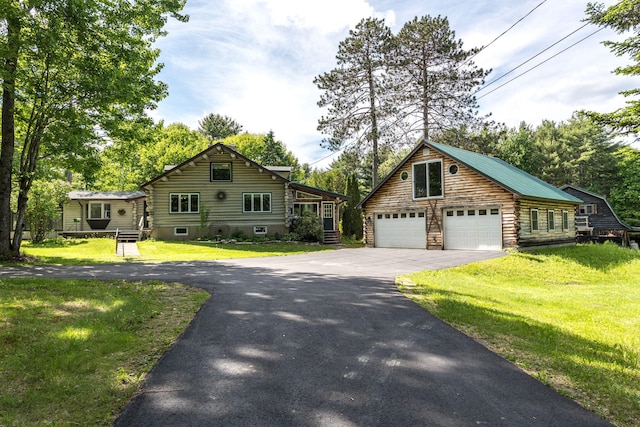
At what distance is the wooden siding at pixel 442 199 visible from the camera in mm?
17641

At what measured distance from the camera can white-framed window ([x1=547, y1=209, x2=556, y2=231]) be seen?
20.9 metres

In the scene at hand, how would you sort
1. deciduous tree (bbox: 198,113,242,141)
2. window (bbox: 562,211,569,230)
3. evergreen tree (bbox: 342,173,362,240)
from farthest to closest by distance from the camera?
deciduous tree (bbox: 198,113,242,141) < evergreen tree (bbox: 342,173,362,240) < window (bbox: 562,211,569,230)

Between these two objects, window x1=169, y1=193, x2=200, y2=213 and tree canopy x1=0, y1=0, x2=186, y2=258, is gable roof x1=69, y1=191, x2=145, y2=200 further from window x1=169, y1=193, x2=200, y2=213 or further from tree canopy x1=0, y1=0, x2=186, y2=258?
tree canopy x1=0, y1=0, x2=186, y2=258

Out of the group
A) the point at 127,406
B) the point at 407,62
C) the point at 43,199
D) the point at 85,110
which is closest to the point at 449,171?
the point at 407,62

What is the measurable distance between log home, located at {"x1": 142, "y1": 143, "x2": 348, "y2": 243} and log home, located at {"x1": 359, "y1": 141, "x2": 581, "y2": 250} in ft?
21.8

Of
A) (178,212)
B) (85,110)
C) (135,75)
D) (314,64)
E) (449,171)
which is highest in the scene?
(314,64)

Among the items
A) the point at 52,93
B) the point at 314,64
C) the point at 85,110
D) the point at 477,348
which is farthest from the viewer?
the point at 314,64

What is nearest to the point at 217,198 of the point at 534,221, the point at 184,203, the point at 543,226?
the point at 184,203

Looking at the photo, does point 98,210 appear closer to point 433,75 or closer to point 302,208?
point 302,208

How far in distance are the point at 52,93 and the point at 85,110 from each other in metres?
1.23

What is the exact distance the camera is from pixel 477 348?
473 cm

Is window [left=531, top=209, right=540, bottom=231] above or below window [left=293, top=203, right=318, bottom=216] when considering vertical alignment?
below

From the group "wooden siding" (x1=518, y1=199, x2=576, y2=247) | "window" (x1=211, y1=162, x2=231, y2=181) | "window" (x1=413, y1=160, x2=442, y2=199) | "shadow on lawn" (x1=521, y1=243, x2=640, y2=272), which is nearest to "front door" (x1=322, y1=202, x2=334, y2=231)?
"window" (x1=211, y1=162, x2=231, y2=181)

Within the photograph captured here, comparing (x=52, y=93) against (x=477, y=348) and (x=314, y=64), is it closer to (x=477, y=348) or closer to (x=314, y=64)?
(x=477, y=348)
